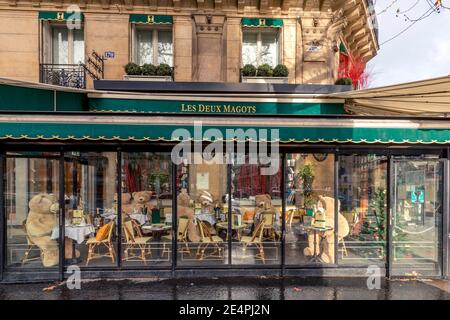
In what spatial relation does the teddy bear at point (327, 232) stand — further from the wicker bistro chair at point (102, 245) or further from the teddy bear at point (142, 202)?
the wicker bistro chair at point (102, 245)

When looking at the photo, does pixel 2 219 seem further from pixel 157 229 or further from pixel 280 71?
pixel 280 71

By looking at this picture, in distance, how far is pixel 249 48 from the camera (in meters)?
10.8

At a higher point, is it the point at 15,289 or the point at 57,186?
the point at 57,186

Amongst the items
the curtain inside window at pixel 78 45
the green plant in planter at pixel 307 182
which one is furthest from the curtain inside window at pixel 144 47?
the green plant in planter at pixel 307 182

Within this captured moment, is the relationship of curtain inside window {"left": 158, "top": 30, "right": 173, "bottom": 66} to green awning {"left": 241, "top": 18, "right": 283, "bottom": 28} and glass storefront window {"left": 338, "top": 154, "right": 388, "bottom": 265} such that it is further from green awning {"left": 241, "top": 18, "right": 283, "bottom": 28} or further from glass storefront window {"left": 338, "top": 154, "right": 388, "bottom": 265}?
glass storefront window {"left": 338, "top": 154, "right": 388, "bottom": 265}

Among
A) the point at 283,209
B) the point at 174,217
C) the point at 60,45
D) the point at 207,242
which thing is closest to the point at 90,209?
the point at 174,217

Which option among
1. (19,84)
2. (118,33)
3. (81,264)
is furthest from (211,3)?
(81,264)

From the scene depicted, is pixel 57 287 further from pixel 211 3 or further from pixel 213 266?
pixel 211 3

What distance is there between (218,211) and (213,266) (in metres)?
1.19

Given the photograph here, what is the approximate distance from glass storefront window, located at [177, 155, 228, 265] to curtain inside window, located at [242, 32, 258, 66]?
5.05 m

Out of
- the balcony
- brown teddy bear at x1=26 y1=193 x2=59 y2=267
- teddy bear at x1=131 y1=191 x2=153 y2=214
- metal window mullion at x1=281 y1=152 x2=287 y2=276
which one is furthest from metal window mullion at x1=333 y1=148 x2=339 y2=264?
the balcony

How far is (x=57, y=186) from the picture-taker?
267 inches

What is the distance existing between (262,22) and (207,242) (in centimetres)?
720
